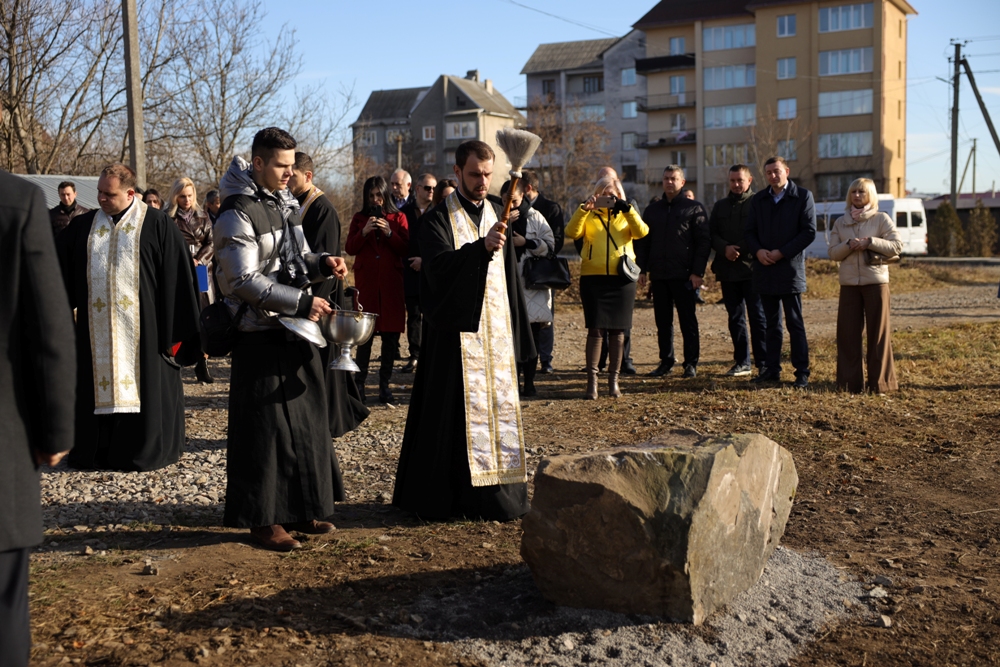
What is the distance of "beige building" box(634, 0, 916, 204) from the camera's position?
165 ft

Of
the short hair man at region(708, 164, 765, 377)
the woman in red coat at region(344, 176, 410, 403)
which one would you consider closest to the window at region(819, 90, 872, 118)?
the short hair man at region(708, 164, 765, 377)

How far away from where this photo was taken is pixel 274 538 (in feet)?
16.1

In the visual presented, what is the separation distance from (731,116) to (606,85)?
11.2 metres

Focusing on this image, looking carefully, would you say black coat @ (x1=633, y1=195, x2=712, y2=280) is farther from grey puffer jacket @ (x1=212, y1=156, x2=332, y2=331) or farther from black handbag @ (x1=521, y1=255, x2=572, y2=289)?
grey puffer jacket @ (x1=212, y1=156, x2=332, y2=331)

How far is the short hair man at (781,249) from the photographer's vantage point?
29.7 feet

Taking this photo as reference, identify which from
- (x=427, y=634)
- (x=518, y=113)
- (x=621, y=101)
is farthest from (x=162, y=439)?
(x=518, y=113)

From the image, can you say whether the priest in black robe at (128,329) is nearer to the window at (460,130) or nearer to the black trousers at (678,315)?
the black trousers at (678,315)

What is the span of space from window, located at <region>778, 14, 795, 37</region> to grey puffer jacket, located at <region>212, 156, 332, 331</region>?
5248 centimetres

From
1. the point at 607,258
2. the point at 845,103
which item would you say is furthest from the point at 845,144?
the point at 607,258

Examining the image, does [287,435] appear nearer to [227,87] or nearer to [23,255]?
[23,255]

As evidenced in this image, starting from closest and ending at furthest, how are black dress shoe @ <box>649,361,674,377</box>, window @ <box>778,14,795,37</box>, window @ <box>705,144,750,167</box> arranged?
black dress shoe @ <box>649,361,674,377</box> < window @ <box>778,14,795,37</box> < window @ <box>705,144,750,167</box>

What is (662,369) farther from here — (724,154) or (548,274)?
(724,154)

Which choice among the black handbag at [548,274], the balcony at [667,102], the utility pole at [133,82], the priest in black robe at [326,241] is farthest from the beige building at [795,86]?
the priest in black robe at [326,241]

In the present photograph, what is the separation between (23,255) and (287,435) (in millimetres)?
2240
